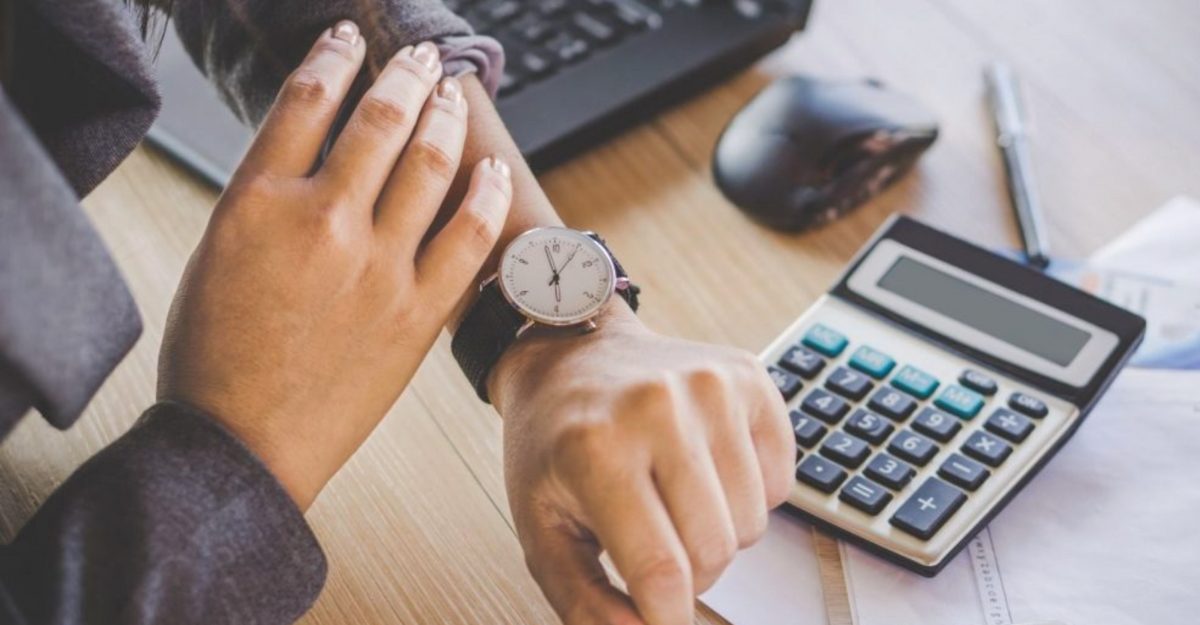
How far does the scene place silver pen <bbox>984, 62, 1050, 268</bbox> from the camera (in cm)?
66

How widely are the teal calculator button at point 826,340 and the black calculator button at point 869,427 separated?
43mm

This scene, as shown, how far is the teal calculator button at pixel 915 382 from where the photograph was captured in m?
0.55

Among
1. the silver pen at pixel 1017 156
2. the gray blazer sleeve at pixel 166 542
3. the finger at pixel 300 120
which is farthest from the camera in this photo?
the silver pen at pixel 1017 156

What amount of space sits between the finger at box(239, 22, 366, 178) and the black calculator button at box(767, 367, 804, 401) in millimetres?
248

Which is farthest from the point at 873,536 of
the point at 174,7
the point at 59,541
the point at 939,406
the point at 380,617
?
the point at 174,7

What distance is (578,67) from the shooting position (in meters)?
0.73

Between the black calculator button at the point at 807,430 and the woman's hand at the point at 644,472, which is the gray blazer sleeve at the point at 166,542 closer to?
the woman's hand at the point at 644,472

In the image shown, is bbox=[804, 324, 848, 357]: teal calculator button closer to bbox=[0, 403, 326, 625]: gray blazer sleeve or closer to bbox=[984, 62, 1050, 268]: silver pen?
bbox=[984, 62, 1050, 268]: silver pen

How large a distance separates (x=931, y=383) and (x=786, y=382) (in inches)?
2.8

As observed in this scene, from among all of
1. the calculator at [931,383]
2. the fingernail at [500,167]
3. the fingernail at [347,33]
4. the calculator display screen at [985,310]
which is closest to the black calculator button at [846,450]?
the calculator at [931,383]

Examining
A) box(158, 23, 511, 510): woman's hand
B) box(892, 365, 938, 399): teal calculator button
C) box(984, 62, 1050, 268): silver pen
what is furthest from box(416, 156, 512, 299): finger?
box(984, 62, 1050, 268): silver pen

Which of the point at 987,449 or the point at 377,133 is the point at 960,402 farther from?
the point at 377,133

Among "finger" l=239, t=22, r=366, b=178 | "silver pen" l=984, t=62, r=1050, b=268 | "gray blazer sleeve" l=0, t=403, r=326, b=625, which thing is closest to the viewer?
"gray blazer sleeve" l=0, t=403, r=326, b=625

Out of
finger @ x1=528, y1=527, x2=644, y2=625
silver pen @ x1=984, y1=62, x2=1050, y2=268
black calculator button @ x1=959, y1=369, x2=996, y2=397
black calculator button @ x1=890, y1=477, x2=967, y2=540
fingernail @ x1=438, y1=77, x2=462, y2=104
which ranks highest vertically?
silver pen @ x1=984, y1=62, x2=1050, y2=268
